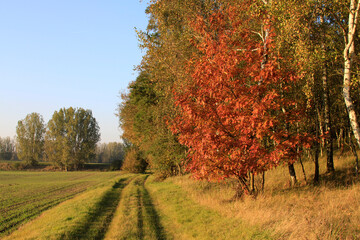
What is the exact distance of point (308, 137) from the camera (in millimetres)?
10164

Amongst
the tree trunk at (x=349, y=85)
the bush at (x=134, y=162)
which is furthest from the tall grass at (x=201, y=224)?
the bush at (x=134, y=162)

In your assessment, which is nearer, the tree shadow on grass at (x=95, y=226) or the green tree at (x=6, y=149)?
the tree shadow on grass at (x=95, y=226)

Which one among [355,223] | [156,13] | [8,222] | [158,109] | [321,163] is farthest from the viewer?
[158,109]

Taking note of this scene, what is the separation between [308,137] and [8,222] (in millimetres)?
15154

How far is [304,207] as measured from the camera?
9.41 metres

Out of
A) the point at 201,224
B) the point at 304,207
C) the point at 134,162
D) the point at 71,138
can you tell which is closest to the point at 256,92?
the point at 304,207

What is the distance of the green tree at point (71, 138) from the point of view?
97250mm

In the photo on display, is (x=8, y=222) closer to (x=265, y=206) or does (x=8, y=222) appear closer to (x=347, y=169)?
(x=265, y=206)

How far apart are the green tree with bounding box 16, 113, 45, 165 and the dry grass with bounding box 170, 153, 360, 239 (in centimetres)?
10661

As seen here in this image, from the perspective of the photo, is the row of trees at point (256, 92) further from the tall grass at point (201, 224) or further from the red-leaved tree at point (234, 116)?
the tall grass at point (201, 224)

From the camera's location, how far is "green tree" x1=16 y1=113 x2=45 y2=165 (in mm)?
103312

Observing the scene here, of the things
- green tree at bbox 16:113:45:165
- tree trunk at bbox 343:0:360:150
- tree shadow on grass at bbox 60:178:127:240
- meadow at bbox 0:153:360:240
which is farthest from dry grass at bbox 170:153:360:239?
green tree at bbox 16:113:45:165

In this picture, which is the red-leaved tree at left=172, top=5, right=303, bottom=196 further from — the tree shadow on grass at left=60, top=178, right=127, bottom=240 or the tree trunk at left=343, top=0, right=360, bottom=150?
the tree shadow on grass at left=60, top=178, right=127, bottom=240

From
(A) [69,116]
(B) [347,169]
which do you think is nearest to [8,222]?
(B) [347,169]
